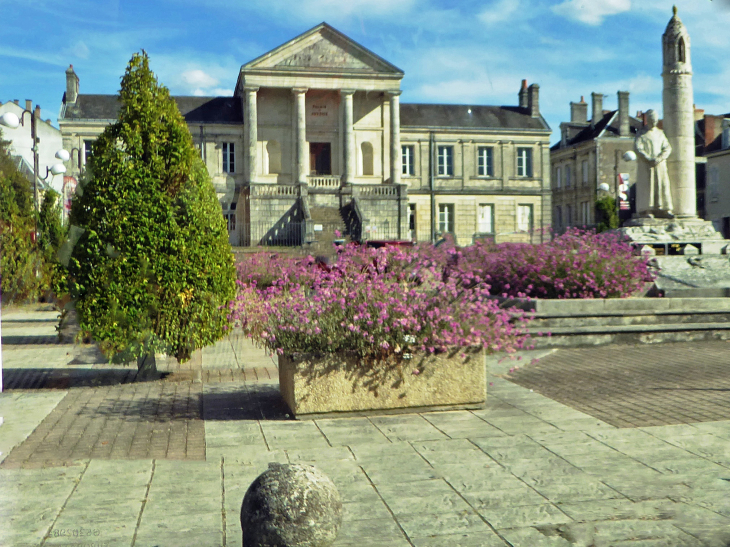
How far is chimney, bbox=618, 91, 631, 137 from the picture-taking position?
6034 cm

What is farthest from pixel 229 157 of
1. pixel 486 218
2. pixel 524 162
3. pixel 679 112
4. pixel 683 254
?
pixel 683 254

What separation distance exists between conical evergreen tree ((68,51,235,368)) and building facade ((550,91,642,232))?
1997 inches

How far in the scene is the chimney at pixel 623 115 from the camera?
6034cm

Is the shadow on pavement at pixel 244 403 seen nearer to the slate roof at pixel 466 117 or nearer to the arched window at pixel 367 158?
the arched window at pixel 367 158

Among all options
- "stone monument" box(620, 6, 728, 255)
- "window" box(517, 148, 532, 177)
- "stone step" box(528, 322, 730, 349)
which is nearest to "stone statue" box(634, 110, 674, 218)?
"stone monument" box(620, 6, 728, 255)

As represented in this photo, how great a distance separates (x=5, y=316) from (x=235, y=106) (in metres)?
30.6

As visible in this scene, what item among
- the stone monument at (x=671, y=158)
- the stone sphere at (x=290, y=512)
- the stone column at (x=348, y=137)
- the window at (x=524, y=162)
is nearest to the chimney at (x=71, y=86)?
the stone column at (x=348, y=137)

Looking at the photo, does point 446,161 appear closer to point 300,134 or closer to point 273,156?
point 300,134

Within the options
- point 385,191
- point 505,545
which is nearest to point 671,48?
point 505,545

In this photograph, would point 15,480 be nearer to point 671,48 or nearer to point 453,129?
point 671,48

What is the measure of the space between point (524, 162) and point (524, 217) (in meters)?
3.82

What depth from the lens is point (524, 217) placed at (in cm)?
5397

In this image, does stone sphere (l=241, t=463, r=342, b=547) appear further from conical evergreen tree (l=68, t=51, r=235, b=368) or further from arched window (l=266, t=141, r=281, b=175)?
arched window (l=266, t=141, r=281, b=175)

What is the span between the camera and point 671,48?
1833 cm
